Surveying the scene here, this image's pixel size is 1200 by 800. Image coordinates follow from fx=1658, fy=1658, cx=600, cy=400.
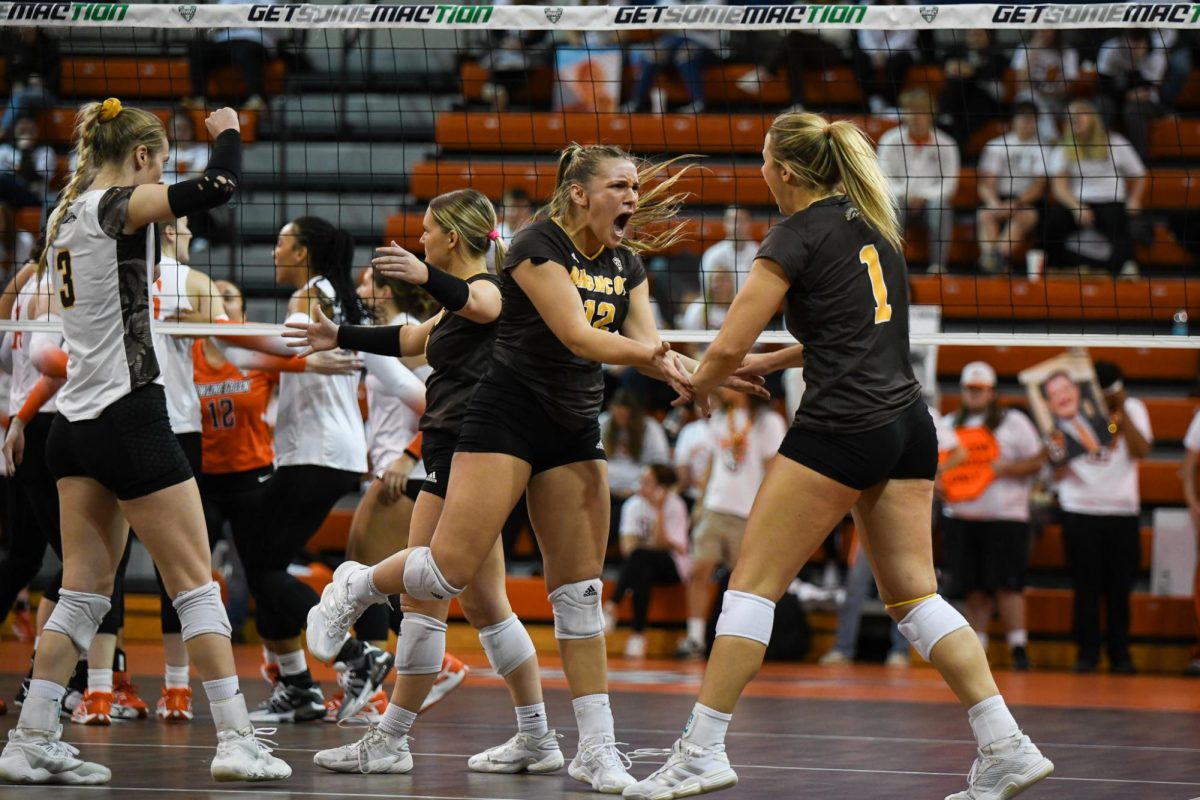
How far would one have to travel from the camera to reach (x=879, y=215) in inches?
200

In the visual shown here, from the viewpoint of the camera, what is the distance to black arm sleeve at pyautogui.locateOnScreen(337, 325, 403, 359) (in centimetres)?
578

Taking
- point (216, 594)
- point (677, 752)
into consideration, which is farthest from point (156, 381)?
point (677, 752)

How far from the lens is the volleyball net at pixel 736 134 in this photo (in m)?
13.0

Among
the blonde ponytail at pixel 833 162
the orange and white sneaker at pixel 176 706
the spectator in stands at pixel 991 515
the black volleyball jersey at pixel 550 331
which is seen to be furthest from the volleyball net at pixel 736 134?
the blonde ponytail at pixel 833 162

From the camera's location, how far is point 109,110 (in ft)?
18.0

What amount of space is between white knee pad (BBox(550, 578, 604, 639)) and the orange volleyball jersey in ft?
8.66

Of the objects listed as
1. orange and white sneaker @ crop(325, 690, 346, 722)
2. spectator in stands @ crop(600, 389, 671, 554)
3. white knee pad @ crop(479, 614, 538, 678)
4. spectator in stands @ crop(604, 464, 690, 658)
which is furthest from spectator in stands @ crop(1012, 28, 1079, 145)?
white knee pad @ crop(479, 614, 538, 678)

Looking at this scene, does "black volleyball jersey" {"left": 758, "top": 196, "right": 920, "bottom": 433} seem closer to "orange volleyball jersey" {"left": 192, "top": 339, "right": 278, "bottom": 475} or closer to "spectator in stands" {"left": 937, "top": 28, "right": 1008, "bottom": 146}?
"orange volleyball jersey" {"left": 192, "top": 339, "right": 278, "bottom": 475}

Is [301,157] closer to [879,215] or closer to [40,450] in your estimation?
[40,450]

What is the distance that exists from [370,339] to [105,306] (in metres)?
0.93

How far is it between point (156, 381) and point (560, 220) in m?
1.42

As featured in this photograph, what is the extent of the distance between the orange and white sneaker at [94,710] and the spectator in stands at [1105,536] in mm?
6457

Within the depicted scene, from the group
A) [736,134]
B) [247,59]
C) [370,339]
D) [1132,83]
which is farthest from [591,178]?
[247,59]

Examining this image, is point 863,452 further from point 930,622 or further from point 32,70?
point 32,70
